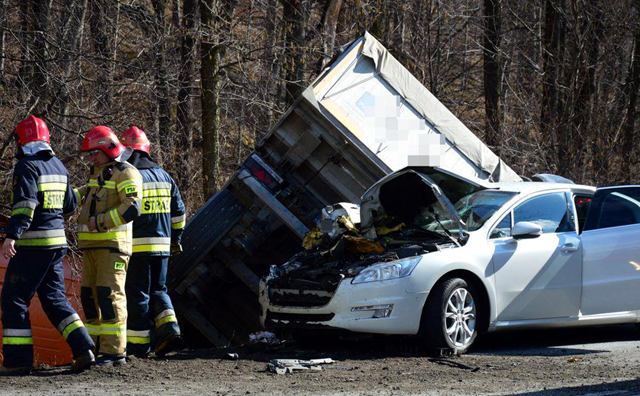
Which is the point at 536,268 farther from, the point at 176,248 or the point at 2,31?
the point at 2,31

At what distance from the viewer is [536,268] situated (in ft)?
26.2

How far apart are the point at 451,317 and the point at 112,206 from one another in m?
3.02

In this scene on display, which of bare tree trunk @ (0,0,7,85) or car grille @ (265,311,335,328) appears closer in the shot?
car grille @ (265,311,335,328)

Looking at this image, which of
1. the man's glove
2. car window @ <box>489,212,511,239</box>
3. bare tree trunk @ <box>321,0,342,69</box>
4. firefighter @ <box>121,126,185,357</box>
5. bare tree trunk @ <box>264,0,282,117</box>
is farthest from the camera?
bare tree trunk @ <box>321,0,342,69</box>

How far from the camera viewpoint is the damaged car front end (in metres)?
7.32

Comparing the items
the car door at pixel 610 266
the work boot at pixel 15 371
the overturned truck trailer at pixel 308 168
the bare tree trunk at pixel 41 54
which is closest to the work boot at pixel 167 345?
the work boot at pixel 15 371

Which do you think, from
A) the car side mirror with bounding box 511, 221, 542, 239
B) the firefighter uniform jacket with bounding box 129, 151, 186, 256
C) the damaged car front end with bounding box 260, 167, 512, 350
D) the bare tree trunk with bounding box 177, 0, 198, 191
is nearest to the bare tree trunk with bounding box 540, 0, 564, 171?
the bare tree trunk with bounding box 177, 0, 198, 191

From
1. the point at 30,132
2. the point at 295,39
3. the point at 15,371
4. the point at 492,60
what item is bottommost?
the point at 15,371

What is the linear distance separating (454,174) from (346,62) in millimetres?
2102

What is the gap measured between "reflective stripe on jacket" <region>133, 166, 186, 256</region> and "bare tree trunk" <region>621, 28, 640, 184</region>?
11633 millimetres

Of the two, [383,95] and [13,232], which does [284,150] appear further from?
[13,232]

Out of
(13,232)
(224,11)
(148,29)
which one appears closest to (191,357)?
(13,232)

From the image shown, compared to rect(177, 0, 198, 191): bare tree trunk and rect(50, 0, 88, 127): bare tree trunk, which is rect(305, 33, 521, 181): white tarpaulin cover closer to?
rect(50, 0, 88, 127): bare tree trunk

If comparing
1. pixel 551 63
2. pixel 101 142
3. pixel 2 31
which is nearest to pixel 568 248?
pixel 101 142
